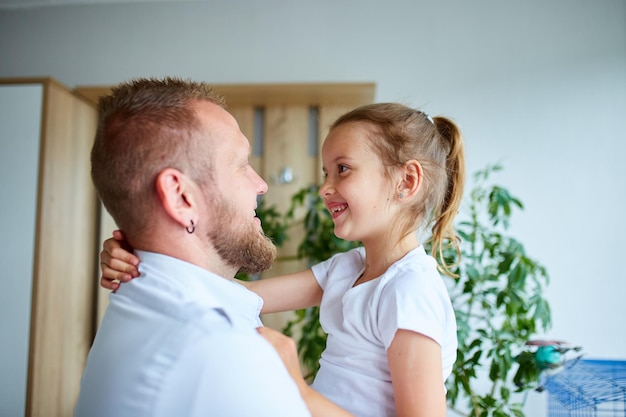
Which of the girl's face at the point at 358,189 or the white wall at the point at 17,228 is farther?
the white wall at the point at 17,228

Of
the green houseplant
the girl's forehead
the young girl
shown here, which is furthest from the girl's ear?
the green houseplant

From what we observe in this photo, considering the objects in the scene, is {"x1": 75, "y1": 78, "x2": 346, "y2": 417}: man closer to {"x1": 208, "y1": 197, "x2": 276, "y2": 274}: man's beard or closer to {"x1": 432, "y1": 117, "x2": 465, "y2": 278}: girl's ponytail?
{"x1": 208, "y1": 197, "x2": 276, "y2": 274}: man's beard

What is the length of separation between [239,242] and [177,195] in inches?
6.5

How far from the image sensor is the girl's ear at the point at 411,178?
1224 mm

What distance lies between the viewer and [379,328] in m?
1.04

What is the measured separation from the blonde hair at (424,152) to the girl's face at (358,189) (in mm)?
25

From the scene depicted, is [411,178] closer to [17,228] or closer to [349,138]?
[349,138]

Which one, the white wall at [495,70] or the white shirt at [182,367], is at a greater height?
the white wall at [495,70]

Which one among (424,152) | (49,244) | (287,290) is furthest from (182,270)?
(49,244)

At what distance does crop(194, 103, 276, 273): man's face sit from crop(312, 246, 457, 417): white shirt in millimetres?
243

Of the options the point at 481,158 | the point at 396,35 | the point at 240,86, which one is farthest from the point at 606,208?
the point at 240,86

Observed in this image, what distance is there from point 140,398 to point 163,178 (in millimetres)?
349

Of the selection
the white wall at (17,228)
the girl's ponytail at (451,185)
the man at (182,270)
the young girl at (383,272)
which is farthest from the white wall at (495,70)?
the man at (182,270)

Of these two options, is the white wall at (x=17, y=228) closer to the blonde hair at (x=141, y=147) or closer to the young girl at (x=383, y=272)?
the young girl at (x=383, y=272)
